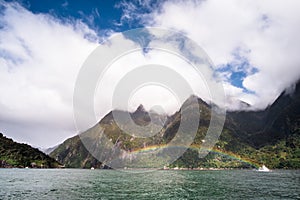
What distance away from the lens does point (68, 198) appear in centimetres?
3878

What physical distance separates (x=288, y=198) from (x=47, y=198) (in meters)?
40.5

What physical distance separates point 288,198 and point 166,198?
826 inches

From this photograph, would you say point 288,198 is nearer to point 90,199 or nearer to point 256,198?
point 256,198

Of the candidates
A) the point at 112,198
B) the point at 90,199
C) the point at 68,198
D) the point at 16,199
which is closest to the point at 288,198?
the point at 112,198

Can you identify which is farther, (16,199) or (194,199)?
(194,199)

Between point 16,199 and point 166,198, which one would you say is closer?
point 16,199

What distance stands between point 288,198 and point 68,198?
3726 cm

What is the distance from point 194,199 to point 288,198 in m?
16.4

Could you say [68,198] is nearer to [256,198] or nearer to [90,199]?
[90,199]

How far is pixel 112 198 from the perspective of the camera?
39.0 meters

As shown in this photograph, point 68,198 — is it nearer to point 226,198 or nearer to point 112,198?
point 112,198

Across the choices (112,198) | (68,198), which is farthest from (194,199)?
(68,198)

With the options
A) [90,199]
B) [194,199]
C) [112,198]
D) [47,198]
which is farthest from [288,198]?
[47,198]

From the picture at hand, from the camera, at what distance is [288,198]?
4053 centimetres
